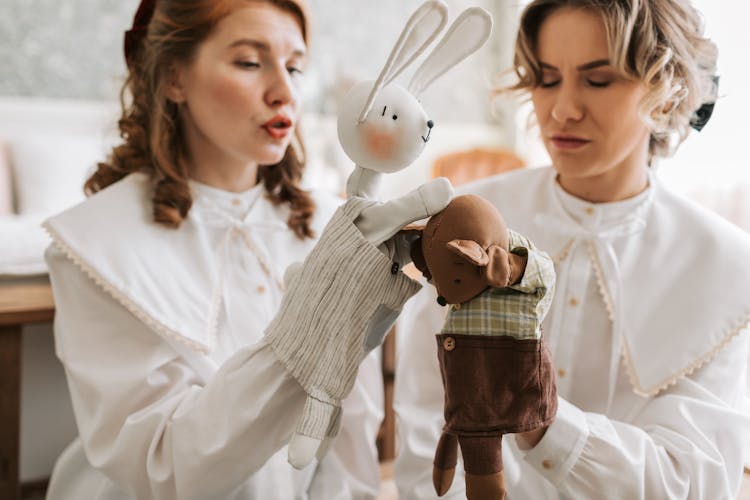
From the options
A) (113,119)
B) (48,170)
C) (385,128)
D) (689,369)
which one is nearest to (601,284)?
(689,369)

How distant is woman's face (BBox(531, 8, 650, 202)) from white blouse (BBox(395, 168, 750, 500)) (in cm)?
10

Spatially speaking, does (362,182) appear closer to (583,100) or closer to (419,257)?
(419,257)

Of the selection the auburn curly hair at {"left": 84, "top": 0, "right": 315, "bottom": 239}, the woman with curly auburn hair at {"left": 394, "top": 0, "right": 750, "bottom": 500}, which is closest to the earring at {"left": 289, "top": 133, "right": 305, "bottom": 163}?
the auburn curly hair at {"left": 84, "top": 0, "right": 315, "bottom": 239}

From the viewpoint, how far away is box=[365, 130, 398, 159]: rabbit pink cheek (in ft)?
2.36

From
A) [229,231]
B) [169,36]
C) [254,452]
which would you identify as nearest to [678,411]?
[254,452]

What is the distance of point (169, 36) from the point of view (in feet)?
3.84

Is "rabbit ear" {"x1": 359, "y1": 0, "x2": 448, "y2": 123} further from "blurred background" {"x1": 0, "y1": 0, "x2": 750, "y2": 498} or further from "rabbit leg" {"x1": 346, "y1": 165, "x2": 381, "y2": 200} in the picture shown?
"blurred background" {"x1": 0, "y1": 0, "x2": 750, "y2": 498}

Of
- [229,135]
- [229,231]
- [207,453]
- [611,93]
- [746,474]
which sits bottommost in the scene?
[746,474]

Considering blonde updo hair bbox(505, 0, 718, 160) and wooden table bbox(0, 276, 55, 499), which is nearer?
blonde updo hair bbox(505, 0, 718, 160)

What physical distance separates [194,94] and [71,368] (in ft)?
1.69

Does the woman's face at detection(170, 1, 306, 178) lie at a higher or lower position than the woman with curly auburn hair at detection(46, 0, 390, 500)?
higher

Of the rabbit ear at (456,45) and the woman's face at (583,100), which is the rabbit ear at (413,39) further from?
the woman's face at (583,100)

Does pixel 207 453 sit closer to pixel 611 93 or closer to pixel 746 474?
pixel 611 93

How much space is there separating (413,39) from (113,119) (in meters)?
0.97
